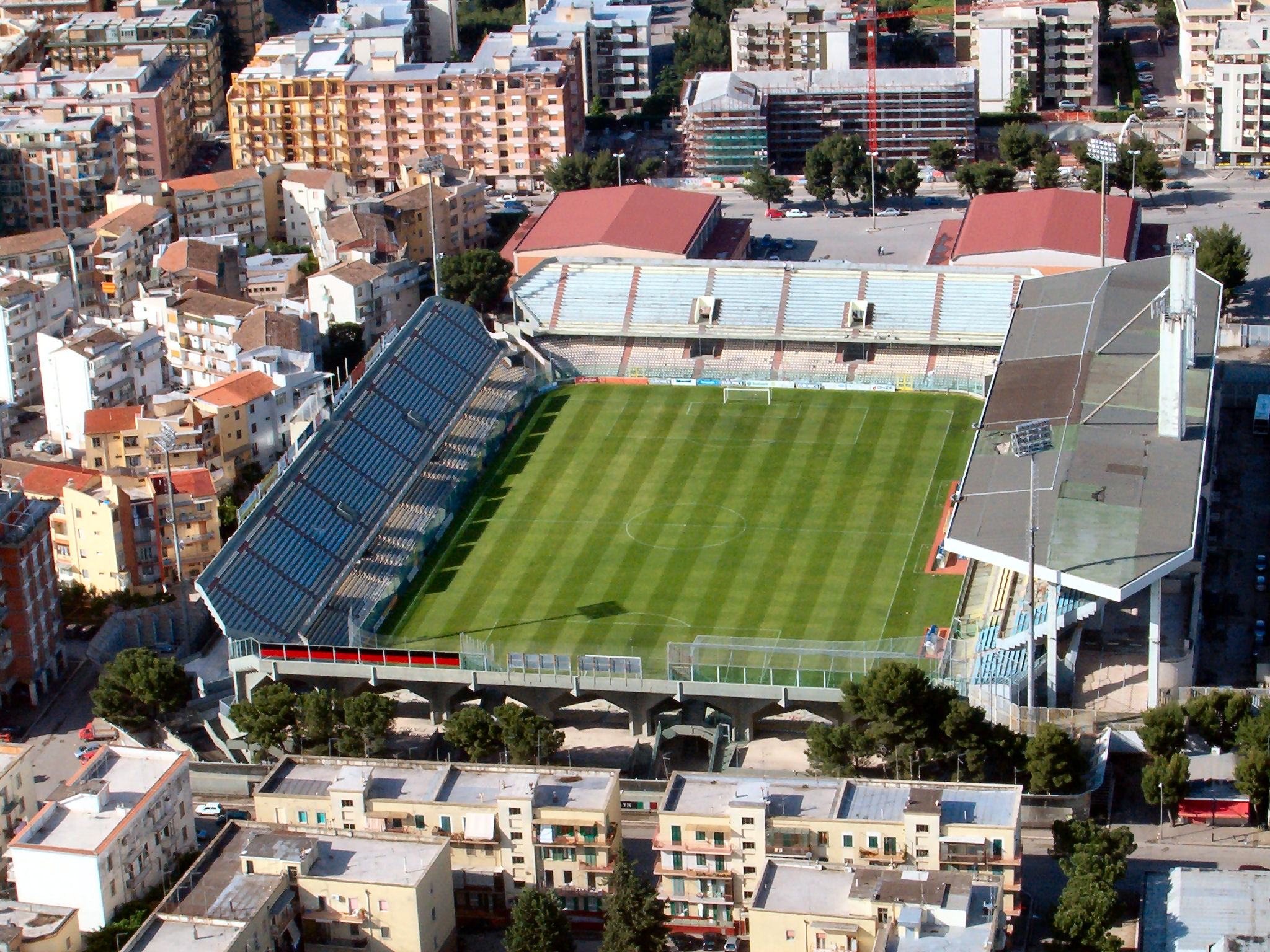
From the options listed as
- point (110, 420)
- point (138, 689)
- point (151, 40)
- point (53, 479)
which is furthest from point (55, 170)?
point (138, 689)

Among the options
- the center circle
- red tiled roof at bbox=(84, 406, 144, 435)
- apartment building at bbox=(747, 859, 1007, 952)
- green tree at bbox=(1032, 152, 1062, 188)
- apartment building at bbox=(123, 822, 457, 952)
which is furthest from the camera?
green tree at bbox=(1032, 152, 1062, 188)

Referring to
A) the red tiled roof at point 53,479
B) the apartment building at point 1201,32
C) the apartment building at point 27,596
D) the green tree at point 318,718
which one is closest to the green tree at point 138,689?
the apartment building at point 27,596

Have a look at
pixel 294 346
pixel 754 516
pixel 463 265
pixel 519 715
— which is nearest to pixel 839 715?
pixel 519 715

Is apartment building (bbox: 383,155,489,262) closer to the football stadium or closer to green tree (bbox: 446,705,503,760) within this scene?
the football stadium

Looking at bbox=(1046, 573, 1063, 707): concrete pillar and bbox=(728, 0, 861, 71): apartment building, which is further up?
bbox=(728, 0, 861, 71): apartment building

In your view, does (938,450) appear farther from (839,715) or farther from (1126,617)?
(839,715)

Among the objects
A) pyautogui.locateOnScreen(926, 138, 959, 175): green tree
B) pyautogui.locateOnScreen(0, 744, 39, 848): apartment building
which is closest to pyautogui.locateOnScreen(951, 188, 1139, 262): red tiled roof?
pyautogui.locateOnScreen(926, 138, 959, 175): green tree
